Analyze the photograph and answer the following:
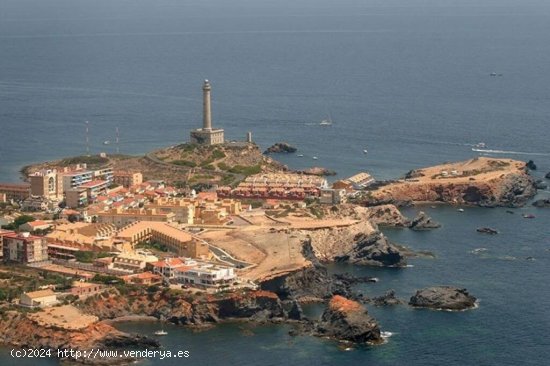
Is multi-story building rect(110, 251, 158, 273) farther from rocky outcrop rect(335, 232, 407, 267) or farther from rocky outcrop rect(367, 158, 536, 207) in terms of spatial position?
rocky outcrop rect(367, 158, 536, 207)

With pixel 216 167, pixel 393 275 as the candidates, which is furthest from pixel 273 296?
pixel 216 167

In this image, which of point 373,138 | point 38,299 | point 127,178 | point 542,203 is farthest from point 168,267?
point 373,138

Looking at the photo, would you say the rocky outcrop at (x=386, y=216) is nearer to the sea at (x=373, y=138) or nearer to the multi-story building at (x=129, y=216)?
the sea at (x=373, y=138)

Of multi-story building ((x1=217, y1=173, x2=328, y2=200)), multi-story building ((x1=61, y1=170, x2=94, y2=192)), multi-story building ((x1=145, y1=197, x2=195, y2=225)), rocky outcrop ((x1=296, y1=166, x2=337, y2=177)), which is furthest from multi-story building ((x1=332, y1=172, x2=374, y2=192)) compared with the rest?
multi-story building ((x1=61, y1=170, x2=94, y2=192))

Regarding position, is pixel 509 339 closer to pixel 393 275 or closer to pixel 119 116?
pixel 393 275

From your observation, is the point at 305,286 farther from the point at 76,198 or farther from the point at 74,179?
the point at 74,179

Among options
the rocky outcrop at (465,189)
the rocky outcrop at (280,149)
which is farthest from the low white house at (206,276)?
the rocky outcrop at (280,149)
